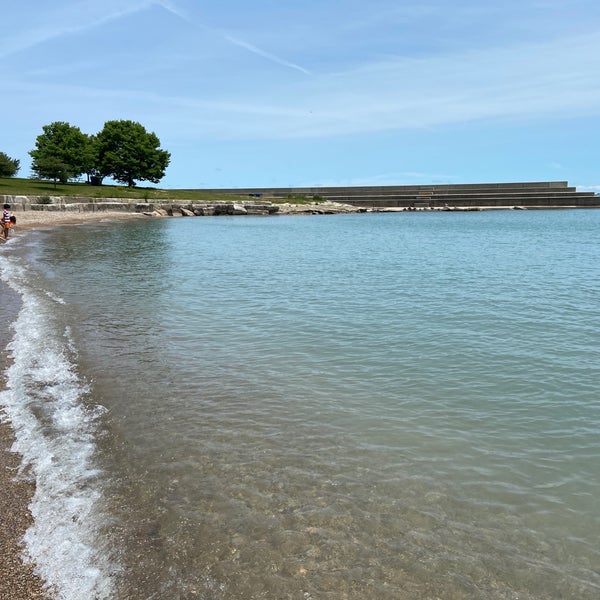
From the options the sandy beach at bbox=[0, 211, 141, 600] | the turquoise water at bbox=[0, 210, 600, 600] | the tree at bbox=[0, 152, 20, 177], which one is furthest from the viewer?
the tree at bbox=[0, 152, 20, 177]

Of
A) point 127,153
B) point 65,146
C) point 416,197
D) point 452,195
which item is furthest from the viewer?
point 416,197

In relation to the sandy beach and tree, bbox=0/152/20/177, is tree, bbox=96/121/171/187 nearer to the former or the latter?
tree, bbox=0/152/20/177

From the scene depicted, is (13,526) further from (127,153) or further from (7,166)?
(127,153)

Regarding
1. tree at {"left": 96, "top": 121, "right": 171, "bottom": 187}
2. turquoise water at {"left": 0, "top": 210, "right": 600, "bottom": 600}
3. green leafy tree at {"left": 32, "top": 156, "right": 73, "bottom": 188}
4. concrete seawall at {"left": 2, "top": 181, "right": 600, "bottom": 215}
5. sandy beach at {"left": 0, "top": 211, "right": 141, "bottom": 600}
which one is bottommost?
turquoise water at {"left": 0, "top": 210, "right": 600, "bottom": 600}

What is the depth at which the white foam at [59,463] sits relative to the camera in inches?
160

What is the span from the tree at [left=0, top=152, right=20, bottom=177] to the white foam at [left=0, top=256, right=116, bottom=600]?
7258 cm

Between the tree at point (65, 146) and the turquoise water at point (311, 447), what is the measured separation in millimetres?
81979

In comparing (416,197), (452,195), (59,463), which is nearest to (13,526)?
(59,463)

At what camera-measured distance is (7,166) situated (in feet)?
239

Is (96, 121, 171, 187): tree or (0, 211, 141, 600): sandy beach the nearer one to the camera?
(0, 211, 141, 600): sandy beach

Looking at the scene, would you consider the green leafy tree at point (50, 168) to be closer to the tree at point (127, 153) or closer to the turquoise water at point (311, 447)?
the tree at point (127, 153)

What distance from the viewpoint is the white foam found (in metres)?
4.05

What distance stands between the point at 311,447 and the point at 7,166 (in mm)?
80187

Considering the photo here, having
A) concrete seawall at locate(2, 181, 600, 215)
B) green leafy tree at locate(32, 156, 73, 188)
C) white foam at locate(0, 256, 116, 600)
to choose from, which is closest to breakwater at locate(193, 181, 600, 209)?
concrete seawall at locate(2, 181, 600, 215)
